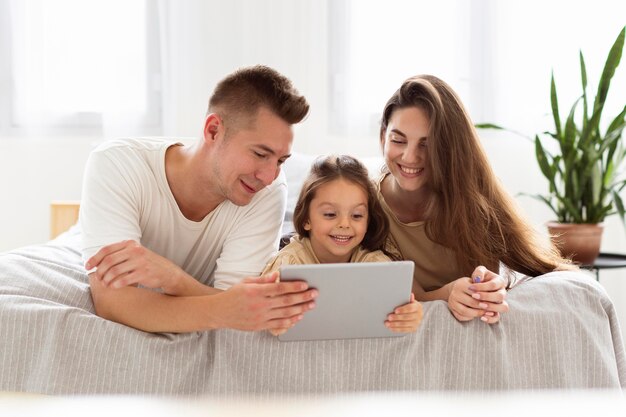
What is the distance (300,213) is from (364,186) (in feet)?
0.55

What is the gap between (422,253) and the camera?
6.59ft

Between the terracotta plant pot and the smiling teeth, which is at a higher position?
the smiling teeth

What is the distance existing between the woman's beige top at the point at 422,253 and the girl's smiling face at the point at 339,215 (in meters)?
0.16

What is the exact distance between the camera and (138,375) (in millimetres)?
1458

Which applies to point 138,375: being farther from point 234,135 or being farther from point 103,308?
point 234,135

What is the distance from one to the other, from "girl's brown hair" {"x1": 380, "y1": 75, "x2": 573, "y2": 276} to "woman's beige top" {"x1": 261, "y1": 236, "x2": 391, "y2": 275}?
18 cm

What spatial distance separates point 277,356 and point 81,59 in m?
2.32

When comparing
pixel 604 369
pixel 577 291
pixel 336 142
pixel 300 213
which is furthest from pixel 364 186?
pixel 336 142

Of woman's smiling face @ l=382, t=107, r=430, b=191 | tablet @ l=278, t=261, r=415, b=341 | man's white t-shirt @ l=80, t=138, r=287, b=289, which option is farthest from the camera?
woman's smiling face @ l=382, t=107, r=430, b=191

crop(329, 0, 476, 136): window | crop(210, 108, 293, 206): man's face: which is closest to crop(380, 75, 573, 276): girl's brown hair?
crop(210, 108, 293, 206): man's face

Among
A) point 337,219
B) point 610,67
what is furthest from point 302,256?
point 610,67

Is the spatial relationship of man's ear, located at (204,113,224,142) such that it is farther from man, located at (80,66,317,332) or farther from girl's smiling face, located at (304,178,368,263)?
girl's smiling face, located at (304,178,368,263)

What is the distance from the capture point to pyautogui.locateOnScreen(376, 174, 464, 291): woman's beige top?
1988mm

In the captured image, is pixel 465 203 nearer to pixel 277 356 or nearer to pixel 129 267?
pixel 277 356
